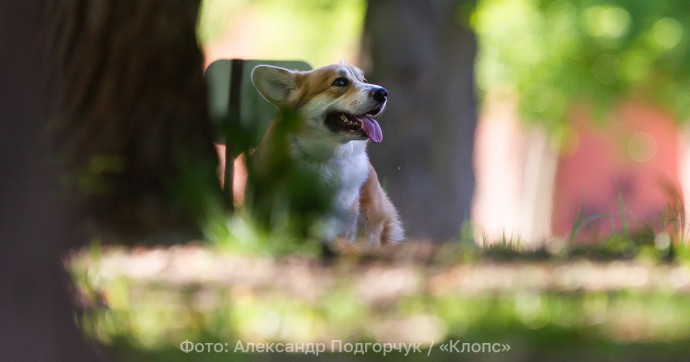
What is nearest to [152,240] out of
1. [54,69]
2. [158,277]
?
[158,277]

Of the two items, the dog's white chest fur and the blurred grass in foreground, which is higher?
the dog's white chest fur

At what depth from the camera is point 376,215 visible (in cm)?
536

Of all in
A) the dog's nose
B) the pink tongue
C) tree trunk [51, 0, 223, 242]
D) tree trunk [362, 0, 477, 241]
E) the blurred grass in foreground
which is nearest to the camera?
the pink tongue

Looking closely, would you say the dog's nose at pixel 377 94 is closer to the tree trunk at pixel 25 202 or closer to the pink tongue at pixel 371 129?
the pink tongue at pixel 371 129

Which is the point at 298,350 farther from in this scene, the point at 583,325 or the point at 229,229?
the point at 583,325

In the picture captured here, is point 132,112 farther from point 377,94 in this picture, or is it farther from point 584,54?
point 584,54

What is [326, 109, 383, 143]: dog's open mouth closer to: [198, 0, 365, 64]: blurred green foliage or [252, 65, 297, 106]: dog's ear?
[252, 65, 297, 106]: dog's ear

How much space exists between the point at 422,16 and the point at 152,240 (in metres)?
6.78

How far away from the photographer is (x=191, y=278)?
6.39 m

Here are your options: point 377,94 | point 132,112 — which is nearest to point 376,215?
point 377,94

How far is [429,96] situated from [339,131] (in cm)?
782

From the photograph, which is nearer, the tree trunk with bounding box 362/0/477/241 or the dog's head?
the dog's head

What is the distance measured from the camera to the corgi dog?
512 centimetres

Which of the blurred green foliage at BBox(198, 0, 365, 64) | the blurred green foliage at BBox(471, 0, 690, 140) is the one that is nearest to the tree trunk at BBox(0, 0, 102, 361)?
the blurred green foliage at BBox(198, 0, 365, 64)
